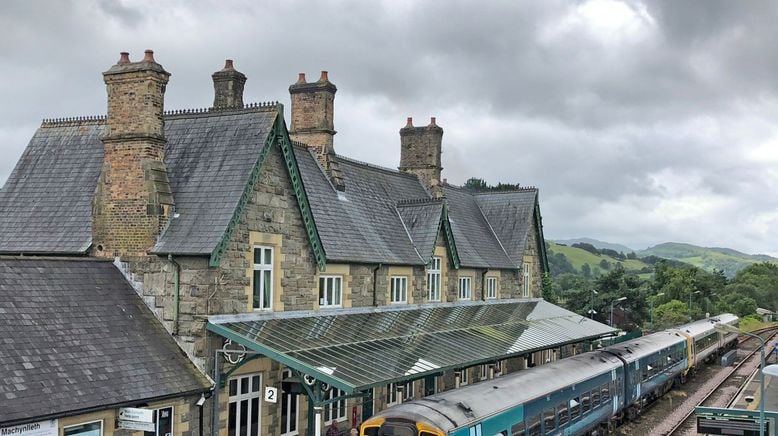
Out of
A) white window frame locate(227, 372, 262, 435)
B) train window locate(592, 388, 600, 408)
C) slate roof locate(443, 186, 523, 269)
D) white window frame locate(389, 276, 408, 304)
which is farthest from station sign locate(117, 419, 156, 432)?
slate roof locate(443, 186, 523, 269)

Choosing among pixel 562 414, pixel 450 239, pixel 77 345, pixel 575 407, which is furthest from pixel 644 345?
pixel 77 345

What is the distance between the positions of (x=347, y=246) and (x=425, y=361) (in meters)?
5.54

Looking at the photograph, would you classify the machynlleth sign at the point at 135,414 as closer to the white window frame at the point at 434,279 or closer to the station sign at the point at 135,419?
the station sign at the point at 135,419

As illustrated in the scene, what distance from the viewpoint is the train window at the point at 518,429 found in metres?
18.4

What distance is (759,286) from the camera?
125m

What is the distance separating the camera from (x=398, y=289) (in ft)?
89.8

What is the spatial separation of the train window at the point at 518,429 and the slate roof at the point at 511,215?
1893 centimetres

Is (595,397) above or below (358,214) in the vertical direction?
below

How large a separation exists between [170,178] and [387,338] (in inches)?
287

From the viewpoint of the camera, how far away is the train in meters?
16.0

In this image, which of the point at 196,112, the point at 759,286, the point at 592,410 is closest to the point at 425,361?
the point at 592,410

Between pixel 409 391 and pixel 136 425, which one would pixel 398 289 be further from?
pixel 136 425

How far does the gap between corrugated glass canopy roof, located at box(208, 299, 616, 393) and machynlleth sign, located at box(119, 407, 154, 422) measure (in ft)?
9.97

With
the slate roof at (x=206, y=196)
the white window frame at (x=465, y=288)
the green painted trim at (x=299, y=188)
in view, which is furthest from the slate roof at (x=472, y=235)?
the green painted trim at (x=299, y=188)
